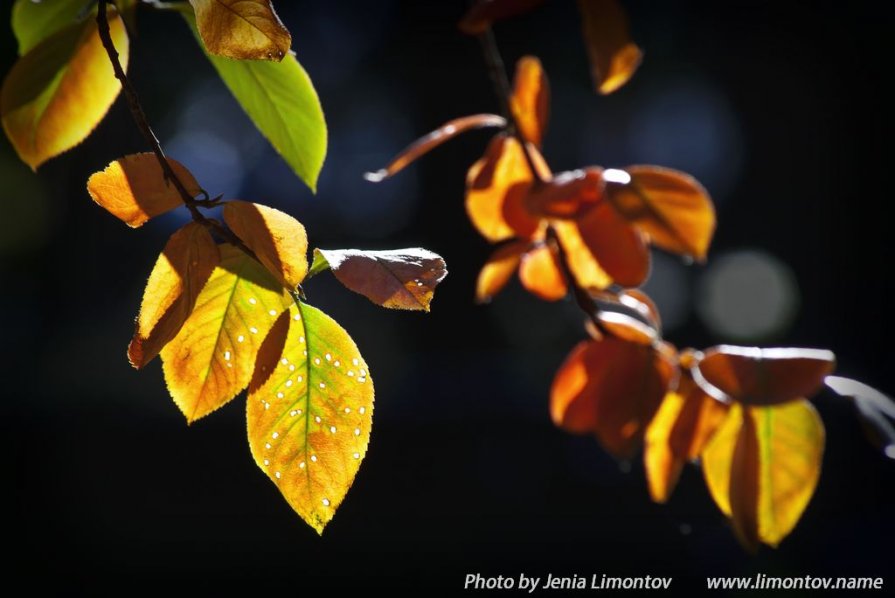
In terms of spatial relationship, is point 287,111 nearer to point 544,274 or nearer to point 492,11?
point 492,11

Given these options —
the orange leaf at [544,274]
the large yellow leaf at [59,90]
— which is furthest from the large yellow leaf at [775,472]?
the large yellow leaf at [59,90]

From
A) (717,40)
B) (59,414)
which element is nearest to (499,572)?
(59,414)

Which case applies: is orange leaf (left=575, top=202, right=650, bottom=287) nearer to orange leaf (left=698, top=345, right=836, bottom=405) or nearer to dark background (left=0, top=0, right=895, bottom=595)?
orange leaf (left=698, top=345, right=836, bottom=405)

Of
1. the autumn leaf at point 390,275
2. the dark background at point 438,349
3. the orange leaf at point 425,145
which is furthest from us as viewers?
the dark background at point 438,349

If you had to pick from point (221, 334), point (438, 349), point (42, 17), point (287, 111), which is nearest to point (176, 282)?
point (221, 334)

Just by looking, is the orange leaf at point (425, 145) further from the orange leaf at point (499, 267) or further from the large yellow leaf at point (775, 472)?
the large yellow leaf at point (775, 472)

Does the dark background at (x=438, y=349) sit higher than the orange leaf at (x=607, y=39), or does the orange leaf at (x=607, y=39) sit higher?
the orange leaf at (x=607, y=39)
